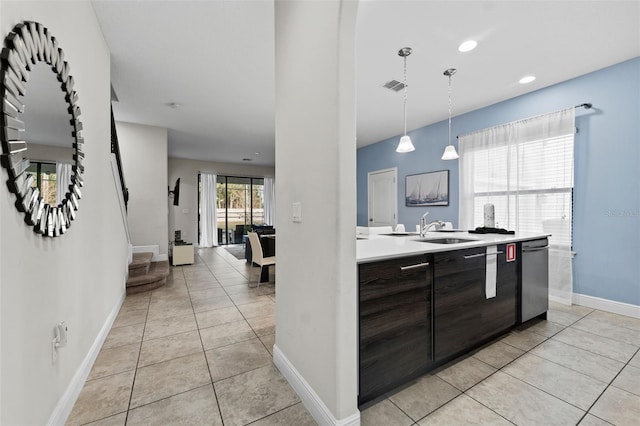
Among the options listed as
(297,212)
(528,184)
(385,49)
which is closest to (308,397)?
(297,212)

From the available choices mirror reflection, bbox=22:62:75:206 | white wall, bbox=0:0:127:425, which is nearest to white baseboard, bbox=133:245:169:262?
white wall, bbox=0:0:127:425

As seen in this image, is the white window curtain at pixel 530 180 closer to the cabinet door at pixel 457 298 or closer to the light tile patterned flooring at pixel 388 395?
the light tile patterned flooring at pixel 388 395

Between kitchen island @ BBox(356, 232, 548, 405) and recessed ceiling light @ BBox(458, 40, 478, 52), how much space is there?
1.88m

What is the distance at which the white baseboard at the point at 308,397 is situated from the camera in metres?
1.32

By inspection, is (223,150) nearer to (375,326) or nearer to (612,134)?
(375,326)

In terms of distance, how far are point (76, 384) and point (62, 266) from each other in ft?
2.42

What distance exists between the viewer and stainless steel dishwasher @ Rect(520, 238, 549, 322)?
2.47 metres

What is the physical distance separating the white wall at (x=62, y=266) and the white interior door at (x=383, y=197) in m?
4.93

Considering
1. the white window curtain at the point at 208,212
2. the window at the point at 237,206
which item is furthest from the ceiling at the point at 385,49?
the window at the point at 237,206

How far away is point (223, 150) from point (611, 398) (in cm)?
751

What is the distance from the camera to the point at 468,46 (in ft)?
8.49

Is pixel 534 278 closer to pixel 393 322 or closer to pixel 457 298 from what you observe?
pixel 457 298

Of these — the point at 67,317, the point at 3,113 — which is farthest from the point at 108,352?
the point at 3,113

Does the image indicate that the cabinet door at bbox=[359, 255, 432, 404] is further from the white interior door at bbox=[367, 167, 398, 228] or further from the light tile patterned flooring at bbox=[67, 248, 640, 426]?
the white interior door at bbox=[367, 167, 398, 228]
